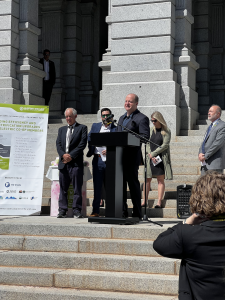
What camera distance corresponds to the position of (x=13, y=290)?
5.54 metres

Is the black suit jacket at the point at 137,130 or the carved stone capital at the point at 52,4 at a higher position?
the carved stone capital at the point at 52,4

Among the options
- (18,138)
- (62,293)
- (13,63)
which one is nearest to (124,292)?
(62,293)

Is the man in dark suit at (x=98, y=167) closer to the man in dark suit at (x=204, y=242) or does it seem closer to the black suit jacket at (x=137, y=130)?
the black suit jacket at (x=137, y=130)

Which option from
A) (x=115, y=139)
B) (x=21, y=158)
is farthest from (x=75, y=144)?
(x=115, y=139)

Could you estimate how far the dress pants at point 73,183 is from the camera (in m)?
8.10

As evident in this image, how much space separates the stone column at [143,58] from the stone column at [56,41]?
5.98 meters

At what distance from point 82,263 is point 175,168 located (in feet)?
15.2

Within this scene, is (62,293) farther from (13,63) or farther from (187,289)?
(13,63)

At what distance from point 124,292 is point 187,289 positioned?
2.65m

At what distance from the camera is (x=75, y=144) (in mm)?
8398

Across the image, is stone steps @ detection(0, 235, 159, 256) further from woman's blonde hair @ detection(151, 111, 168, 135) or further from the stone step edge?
woman's blonde hair @ detection(151, 111, 168, 135)

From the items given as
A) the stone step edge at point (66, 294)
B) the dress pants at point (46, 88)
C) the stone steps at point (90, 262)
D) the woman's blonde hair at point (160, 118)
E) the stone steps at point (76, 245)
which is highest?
the dress pants at point (46, 88)

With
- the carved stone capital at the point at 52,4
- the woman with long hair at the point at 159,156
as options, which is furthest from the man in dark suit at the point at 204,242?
the carved stone capital at the point at 52,4

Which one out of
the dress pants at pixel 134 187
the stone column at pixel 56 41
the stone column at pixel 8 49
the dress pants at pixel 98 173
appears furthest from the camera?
the stone column at pixel 56 41
